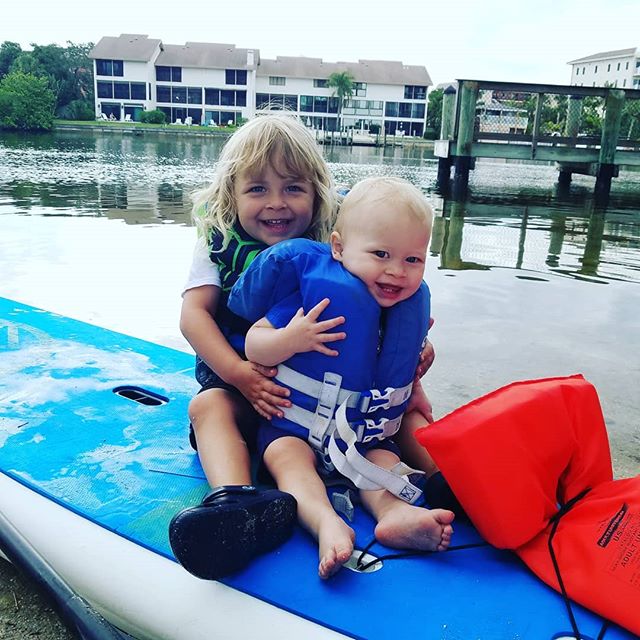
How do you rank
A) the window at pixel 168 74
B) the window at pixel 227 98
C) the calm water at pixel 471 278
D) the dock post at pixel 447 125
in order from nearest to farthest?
the calm water at pixel 471 278 → the dock post at pixel 447 125 → the window at pixel 227 98 → the window at pixel 168 74

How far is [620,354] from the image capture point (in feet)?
13.7

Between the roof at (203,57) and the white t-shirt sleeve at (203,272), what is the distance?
61.0 m

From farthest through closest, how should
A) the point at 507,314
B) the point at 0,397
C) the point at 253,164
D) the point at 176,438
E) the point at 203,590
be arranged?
the point at 507,314 → the point at 0,397 → the point at 176,438 → the point at 253,164 → the point at 203,590

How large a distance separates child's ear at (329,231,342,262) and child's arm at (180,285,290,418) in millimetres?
358

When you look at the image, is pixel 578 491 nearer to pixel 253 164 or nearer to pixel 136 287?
pixel 253 164

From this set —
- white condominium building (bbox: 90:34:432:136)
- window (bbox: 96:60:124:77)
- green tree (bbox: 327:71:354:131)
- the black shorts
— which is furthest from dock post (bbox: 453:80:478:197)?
window (bbox: 96:60:124:77)

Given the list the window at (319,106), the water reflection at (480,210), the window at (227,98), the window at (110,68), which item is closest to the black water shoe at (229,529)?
the water reflection at (480,210)

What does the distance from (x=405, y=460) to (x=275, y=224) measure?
2.72 ft

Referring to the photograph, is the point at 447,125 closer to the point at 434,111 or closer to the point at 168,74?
the point at 168,74

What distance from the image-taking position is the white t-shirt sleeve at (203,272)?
2148mm

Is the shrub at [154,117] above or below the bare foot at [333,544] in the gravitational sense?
above

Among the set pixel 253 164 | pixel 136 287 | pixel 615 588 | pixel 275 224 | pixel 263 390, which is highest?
pixel 253 164

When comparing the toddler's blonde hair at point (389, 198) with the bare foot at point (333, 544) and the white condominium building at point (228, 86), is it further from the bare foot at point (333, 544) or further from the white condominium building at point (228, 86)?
the white condominium building at point (228, 86)

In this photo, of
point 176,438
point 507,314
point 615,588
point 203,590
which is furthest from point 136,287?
point 615,588
